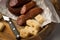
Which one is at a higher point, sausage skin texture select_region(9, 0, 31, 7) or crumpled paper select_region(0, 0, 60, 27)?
sausage skin texture select_region(9, 0, 31, 7)

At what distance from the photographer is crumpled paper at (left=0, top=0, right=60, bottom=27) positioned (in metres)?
0.68

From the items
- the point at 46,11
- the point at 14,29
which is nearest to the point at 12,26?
the point at 14,29

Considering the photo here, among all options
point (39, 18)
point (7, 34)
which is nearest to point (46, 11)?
point (39, 18)

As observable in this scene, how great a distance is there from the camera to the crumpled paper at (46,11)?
26.7 inches

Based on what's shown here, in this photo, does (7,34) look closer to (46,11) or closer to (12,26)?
(12,26)

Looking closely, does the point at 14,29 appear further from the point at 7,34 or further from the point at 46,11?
the point at 46,11

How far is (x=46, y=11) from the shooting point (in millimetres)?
718

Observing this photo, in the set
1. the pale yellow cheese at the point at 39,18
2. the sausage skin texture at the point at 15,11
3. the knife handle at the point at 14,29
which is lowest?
the knife handle at the point at 14,29

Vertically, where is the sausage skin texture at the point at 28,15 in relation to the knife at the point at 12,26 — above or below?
above

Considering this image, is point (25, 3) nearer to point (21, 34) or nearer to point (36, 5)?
point (36, 5)

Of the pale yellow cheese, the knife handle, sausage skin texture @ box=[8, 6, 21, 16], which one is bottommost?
the knife handle

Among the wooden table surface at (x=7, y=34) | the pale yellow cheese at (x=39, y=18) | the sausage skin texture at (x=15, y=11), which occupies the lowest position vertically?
the wooden table surface at (x=7, y=34)

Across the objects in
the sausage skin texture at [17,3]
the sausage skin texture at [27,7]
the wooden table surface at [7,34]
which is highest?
the sausage skin texture at [17,3]

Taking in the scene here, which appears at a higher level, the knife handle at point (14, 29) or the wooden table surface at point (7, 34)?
the knife handle at point (14, 29)
